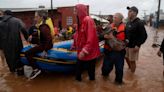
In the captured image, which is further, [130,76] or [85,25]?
[130,76]

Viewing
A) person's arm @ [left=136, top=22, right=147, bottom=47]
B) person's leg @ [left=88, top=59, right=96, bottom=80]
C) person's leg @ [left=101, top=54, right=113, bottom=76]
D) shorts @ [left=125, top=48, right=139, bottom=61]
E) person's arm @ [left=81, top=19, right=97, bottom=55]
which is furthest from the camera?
shorts @ [left=125, top=48, right=139, bottom=61]

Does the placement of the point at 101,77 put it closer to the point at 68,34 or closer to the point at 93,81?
the point at 93,81

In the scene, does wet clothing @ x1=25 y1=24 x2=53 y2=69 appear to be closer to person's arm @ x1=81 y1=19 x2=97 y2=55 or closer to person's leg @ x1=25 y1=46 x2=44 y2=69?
person's leg @ x1=25 y1=46 x2=44 y2=69

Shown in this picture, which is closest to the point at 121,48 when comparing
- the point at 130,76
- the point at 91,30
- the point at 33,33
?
the point at 91,30

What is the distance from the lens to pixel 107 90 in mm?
6715

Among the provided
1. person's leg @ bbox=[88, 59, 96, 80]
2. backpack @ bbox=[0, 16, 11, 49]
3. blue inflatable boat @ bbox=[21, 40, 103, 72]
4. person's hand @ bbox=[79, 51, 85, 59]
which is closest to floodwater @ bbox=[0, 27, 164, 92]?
person's leg @ bbox=[88, 59, 96, 80]

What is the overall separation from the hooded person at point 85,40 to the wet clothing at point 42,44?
0.74m

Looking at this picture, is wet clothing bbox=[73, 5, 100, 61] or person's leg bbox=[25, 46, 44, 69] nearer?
wet clothing bbox=[73, 5, 100, 61]

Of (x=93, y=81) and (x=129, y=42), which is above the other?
(x=129, y=42)

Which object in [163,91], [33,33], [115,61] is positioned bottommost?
[163,91]

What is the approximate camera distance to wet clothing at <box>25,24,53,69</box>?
6992 mm

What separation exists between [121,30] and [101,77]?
1551mm

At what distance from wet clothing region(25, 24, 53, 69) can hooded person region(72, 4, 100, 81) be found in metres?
0.74

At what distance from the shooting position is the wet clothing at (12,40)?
23.9 ft
